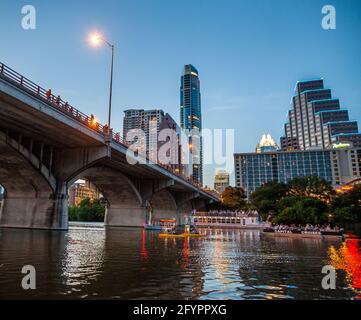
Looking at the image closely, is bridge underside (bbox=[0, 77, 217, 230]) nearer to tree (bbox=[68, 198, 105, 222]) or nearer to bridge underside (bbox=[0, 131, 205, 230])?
bridge underside (bbox=[0, 131, 205, 230])

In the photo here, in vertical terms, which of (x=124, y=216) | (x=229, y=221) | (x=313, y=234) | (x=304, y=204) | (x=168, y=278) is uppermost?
(x=304, y=204)

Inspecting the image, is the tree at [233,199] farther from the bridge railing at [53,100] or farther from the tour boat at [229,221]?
the bridge railing at [53,100]

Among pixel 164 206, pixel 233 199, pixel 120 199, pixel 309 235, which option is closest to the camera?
pixel 309 235

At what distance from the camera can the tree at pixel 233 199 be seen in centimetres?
12950

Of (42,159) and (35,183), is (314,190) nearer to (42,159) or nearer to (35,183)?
(35,183)

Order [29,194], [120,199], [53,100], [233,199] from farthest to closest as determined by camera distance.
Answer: [233,199]
[120,199]
[29,194]
[53,100]

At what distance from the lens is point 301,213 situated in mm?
61406

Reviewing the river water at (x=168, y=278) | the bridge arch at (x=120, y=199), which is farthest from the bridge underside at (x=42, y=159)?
the river water at (x=168, y=278)

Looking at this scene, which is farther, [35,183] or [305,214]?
[305,214]

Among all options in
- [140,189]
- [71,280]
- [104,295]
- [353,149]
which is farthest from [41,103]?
[353,149]

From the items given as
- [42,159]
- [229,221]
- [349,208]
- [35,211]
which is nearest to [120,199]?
[35,211]

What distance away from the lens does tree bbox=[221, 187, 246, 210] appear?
129500mm

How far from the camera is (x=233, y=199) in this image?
131125 millimetres
